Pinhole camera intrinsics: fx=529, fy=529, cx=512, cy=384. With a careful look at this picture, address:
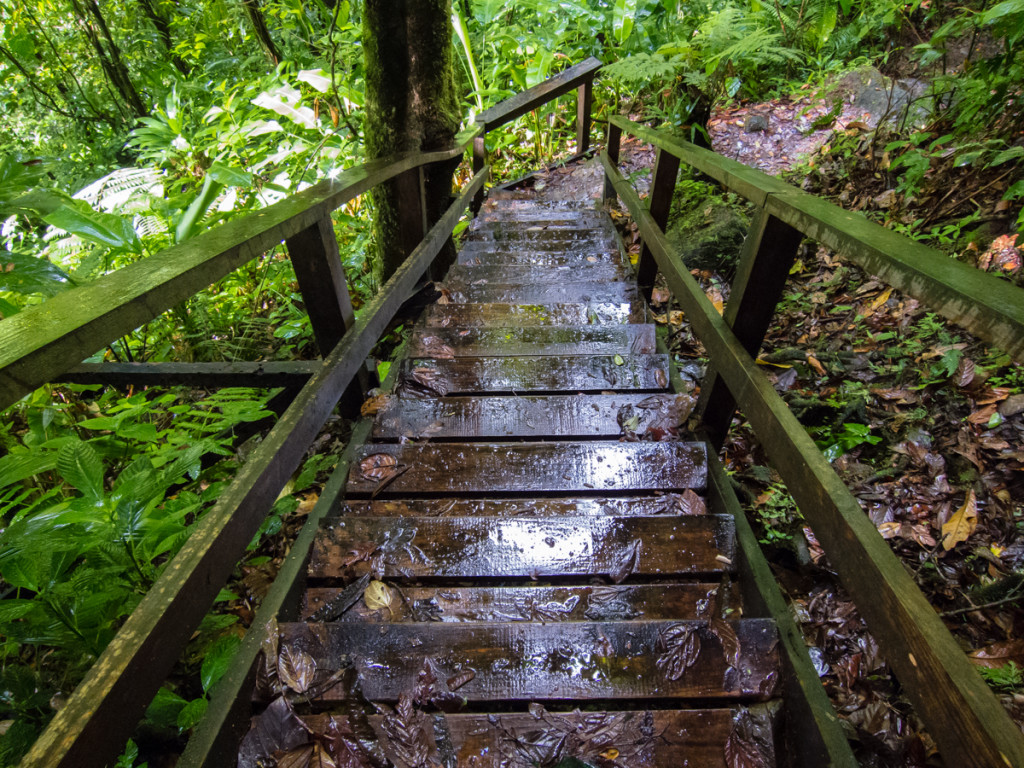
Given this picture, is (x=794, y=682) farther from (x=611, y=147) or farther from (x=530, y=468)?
(x=611, y=147)

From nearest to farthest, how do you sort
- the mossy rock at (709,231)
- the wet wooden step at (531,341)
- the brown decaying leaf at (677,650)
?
the brown decaying leaf at (677,650), the wet wooden step at (531,341), the mossy rock at (709,231)

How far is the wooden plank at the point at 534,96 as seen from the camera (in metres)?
5.75

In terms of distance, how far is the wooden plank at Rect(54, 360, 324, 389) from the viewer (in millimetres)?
2920

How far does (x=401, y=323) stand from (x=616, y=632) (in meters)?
3.94

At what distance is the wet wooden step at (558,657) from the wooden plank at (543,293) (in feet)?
8.12

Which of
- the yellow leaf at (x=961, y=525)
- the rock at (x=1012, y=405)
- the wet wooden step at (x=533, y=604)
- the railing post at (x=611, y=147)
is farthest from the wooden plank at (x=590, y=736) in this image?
the railing post at (x=611, y=147)

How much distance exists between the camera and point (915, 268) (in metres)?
1.17

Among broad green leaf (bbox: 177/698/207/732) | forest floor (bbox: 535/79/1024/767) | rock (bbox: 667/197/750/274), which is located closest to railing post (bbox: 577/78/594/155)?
rock (bbox: 667/197/750/274)

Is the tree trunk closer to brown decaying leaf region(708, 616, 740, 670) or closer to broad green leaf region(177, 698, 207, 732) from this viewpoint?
broad green leaf region(177, 698, 207, 732)

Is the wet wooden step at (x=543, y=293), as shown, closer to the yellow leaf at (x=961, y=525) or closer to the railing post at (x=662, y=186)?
the railing post at (x=662, y=186)

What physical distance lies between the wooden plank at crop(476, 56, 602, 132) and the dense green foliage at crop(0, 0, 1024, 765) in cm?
74

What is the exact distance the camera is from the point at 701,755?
4.51 ft

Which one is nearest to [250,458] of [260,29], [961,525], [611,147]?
[961,525]

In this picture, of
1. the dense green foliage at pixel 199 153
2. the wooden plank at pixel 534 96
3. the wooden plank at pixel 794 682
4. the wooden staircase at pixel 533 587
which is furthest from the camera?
the wooden plank at pixel 534 96
